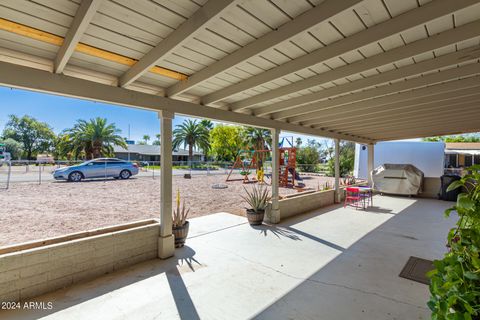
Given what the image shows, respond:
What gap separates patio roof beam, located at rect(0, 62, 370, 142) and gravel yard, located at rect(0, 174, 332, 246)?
3.18m

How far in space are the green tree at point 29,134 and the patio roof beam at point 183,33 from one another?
137 feet

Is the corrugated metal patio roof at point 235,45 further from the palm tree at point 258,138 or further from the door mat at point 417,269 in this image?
the palm tree at point 258,138

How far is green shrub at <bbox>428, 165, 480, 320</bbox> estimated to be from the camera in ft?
3.12

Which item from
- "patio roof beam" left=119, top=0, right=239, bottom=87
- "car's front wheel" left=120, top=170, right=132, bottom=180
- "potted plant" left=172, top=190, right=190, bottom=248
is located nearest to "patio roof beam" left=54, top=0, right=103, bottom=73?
"patio roof beam" left=119, top=0, right=239, bottom=87

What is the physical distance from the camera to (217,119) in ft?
14.0

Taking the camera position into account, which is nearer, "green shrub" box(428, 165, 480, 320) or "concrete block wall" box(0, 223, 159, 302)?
"green shrub" box(428, 165, 480, 320)

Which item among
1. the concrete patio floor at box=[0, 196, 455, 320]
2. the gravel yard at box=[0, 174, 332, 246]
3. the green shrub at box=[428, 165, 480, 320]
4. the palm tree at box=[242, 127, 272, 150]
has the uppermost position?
the palm tree at box=[242, 127, 272, 150]

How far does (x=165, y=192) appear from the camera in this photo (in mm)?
3746

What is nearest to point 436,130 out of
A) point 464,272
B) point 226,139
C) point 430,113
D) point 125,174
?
point 430,113

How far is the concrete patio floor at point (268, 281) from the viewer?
2.43m

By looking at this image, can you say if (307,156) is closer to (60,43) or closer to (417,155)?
(417,155)

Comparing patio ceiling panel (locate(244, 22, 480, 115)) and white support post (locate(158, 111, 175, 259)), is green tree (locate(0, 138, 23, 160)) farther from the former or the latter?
patio ceiling panel (locate(244, 22, 480, 115))

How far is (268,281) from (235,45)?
2.73 metres

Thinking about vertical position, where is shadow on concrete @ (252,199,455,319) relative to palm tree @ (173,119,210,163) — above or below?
below
